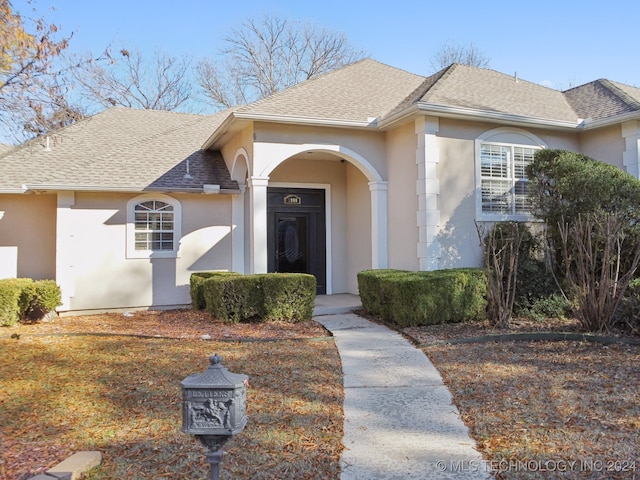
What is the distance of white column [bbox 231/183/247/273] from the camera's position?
10766mm

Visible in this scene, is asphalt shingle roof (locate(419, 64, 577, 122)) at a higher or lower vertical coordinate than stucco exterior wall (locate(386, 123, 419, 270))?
higher

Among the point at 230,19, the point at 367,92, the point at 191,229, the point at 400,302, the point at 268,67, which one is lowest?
the point at 400,302

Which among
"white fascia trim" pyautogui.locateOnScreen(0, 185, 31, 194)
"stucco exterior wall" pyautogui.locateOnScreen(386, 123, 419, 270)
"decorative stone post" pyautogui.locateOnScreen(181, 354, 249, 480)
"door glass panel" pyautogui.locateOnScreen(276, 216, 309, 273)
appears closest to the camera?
"decorative stone post" pyautogui.locateOnScreen(181, 354, 249, 480)

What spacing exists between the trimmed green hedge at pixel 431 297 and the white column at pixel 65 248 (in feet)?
21.6

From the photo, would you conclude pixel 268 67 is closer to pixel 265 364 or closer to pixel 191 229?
pixel 191 229

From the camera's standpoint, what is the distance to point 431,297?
7457mm

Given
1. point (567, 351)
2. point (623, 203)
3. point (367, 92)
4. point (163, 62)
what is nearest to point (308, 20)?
point (163, 62)

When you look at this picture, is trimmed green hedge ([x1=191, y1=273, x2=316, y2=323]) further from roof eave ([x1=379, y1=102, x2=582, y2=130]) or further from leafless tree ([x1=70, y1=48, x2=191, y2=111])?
leafless tree ([x1=70, y1=48, x2=191, y2=111])

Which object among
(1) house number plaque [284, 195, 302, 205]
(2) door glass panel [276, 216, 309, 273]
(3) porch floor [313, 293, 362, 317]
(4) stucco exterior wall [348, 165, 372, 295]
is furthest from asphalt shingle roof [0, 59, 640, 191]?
(3) porch floor [313, 293, 362, 317]

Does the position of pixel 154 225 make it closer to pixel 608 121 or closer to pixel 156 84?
pixel 608 121

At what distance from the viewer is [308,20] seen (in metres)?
26.6

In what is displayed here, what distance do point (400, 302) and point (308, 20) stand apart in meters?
23.7

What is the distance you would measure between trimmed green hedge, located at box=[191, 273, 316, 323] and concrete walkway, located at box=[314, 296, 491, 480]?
1605 millimetres

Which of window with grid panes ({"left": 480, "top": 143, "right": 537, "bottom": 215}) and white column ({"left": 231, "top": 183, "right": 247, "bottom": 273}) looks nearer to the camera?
window with grid panes ({"left": 480, "top": 143, "right": 537, "bottom": 215})
